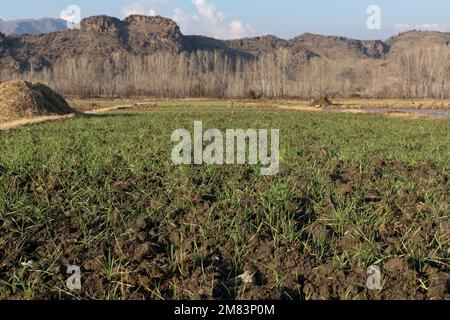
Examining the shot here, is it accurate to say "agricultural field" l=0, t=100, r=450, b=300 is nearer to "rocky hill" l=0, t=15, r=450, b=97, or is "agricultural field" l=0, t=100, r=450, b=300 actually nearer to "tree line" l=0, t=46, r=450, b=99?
"tree line" l=0, t=46, r=450, b=99

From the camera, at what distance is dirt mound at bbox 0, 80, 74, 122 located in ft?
67.6

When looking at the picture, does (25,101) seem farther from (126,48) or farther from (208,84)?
(126,48)

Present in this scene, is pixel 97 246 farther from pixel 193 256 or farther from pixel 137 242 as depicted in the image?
pixel 193 256

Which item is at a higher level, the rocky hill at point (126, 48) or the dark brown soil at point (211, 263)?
the rocky hill at point (126, 48)

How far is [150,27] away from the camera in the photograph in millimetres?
178750

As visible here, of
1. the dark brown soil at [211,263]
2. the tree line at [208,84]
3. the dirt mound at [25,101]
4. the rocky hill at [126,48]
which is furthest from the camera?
the rocky hill at [126,48]

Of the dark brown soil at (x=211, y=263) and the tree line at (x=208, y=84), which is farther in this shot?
the tree line at (x=208, y=84)

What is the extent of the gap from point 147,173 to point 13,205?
1.98m

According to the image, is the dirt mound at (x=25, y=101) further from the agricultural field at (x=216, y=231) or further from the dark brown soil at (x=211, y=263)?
the dark brown soil at (x=211, y=263)

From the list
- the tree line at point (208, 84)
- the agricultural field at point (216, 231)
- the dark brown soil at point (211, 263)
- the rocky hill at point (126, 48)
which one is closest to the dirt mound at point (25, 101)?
the agricultural field at point (216, 231)

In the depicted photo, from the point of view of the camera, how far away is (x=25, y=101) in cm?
2153

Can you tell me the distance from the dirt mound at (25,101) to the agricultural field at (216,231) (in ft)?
49.8

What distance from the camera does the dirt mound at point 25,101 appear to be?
20594 millimetres

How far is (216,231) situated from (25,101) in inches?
787
